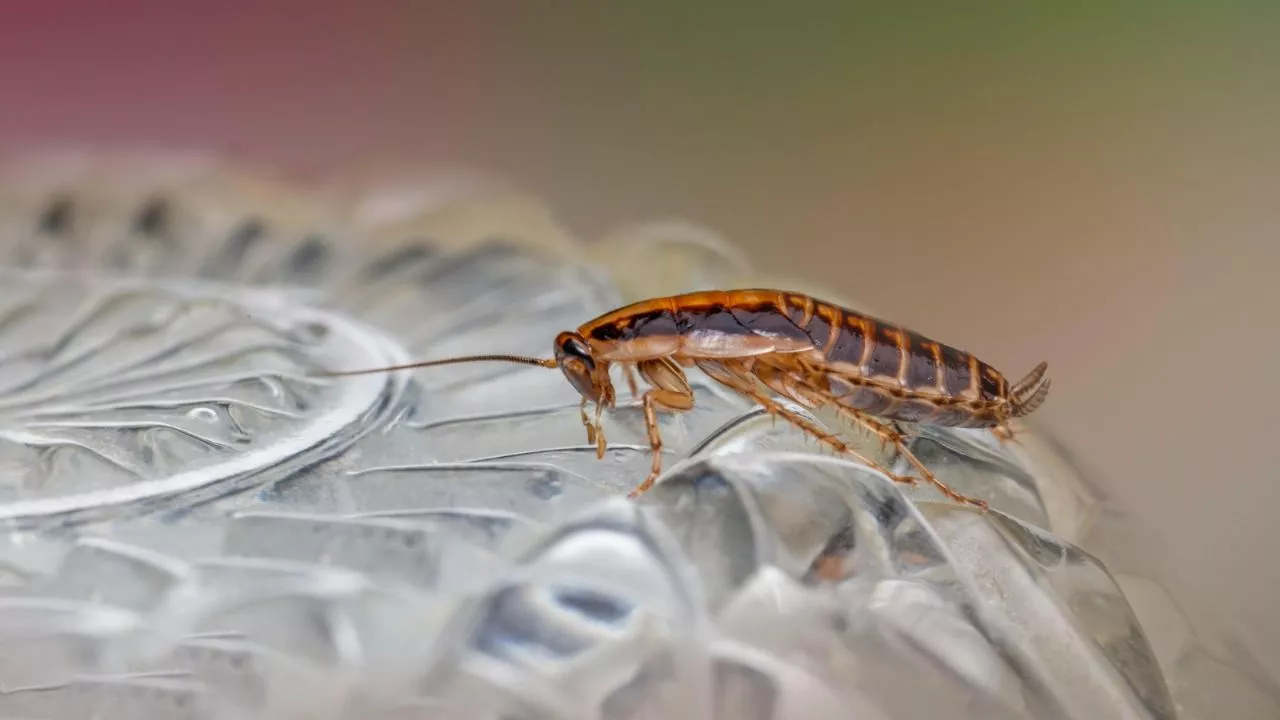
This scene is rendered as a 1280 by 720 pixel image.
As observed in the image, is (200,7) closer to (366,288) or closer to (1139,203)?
(366,288)

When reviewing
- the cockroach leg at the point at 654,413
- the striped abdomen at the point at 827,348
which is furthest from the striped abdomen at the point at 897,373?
the cockroach leg at the point at 654,413

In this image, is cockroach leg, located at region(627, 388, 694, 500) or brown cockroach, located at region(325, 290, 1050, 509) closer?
cockroach leg, located at region(627, 388, 694, 500)

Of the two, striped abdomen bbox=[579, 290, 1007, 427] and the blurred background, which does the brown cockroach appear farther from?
the blurred background

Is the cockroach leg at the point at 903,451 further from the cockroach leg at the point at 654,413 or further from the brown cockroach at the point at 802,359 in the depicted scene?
the cockroach leg at the point at 654,413

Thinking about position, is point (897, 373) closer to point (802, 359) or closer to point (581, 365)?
point (802, 359)

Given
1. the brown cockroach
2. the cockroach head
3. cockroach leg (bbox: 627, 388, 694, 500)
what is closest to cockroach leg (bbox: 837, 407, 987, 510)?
the brown cockroach

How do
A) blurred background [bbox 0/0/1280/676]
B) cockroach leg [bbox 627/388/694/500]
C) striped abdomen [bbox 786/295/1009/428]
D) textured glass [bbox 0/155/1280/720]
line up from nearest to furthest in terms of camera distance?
textured glass [bbox 0/155/1280/720] < cockroach leg [bbox 627/388/694/500] < striped abdomen [bbox 786/295/1009/428] < blurred background [bbox 0/0/1280/676]
